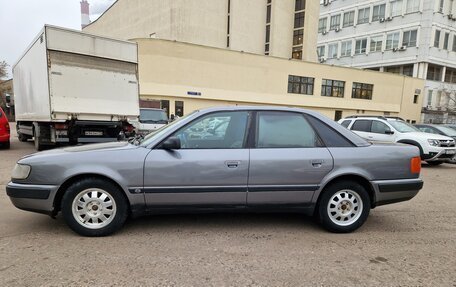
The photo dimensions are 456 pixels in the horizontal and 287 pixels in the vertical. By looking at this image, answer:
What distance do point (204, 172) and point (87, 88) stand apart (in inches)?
274

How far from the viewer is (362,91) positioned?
3756cm

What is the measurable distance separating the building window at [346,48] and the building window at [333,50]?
1.05 metres

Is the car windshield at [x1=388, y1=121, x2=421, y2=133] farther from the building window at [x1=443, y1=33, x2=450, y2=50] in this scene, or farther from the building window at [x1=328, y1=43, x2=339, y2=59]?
the building window at [x1=328, y1=43, x2=339, y2=59]

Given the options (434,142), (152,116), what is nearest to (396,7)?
(434,142)

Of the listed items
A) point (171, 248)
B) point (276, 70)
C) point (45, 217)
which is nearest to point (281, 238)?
Result: point (171, 248)

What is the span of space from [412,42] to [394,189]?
4554 cm

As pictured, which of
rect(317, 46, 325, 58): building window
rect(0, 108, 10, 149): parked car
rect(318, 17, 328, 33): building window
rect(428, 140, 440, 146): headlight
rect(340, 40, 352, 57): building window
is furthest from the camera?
rect(317, 46, 325, 58): building window

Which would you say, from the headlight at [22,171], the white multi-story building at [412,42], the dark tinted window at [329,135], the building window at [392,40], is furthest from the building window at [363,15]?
→ the headlight at [22,171]

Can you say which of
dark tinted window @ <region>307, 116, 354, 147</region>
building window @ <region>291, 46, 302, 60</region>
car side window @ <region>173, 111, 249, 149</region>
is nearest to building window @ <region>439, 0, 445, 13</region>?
building window @ <region>291, 46, 302, 60</region>

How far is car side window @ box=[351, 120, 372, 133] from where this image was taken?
11117 mm

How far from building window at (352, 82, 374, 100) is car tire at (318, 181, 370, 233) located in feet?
119

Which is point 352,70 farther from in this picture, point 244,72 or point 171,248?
point 171,248

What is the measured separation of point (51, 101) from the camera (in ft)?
27.7

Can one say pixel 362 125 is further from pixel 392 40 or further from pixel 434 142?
pixel 392 40
